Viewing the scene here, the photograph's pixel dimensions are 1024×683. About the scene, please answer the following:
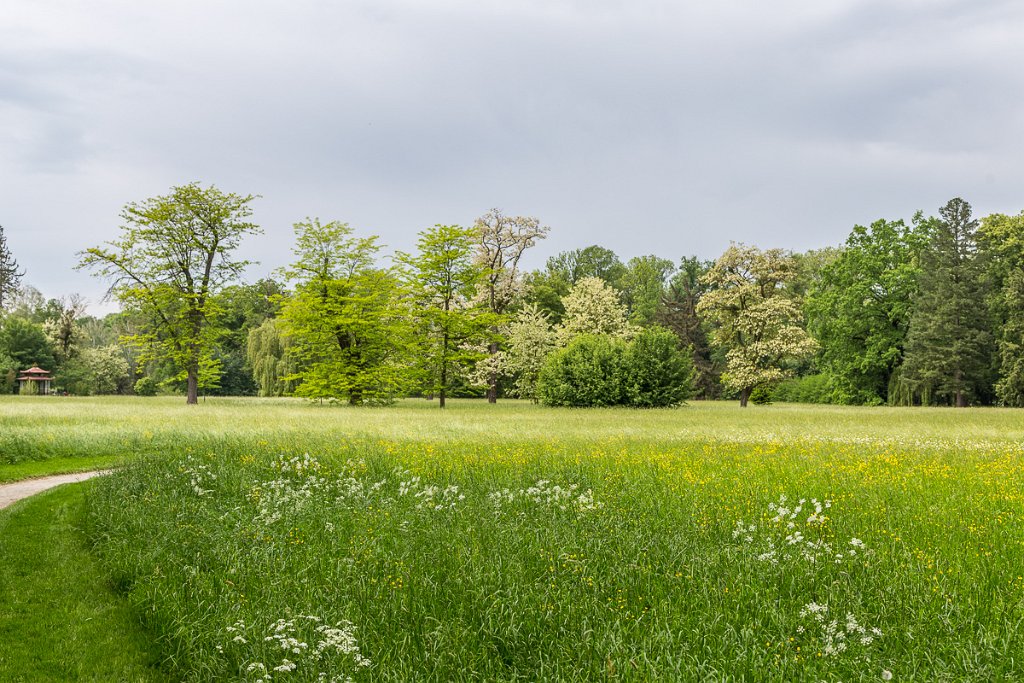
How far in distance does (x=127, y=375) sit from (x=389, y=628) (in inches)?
2721

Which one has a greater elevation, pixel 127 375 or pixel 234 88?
pixel 234 88

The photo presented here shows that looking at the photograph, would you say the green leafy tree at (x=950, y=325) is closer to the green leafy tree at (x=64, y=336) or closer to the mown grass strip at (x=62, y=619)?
the mown grass strip at (x=62, y=619)

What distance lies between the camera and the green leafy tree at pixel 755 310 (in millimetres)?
45281

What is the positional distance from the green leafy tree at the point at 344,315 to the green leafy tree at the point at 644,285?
101 feet

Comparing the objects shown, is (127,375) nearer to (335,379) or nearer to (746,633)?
(335,379)

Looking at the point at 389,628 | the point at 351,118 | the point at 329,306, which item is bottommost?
the point at 389,628

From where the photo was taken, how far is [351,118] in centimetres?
2194

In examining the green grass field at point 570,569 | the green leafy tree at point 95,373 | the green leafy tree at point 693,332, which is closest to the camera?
the green grass field at point 570,569

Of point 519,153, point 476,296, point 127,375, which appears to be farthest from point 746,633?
point 127,375

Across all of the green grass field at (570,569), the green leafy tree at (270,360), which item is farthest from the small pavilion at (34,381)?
the green grass field at (570,569)

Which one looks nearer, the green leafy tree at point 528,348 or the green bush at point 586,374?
the green bush at point 586,374

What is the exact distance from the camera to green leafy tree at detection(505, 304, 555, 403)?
146 ft

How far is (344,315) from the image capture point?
4038 centimetres

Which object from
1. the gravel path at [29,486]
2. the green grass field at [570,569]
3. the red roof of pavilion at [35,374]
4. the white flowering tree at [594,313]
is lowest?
the gravel path at [29,486]
